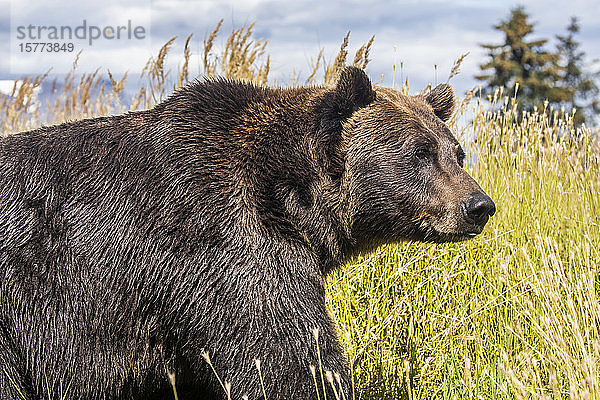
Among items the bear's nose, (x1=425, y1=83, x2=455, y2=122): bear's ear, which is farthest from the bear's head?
(x1=425, y1=83, x2=455, y2=122): bear's ear

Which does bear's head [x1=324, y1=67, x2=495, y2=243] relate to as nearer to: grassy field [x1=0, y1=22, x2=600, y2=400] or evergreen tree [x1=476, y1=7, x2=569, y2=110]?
grassy field [x1=0, y1=22, x2=600, y2=400]

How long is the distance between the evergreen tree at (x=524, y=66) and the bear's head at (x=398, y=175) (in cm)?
4246

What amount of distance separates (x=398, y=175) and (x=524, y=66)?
46.5m

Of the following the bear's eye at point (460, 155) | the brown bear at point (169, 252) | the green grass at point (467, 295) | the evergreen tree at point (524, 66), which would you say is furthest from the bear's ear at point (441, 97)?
the evergreen tree at point (524, 66)

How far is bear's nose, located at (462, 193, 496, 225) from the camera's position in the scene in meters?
3.42

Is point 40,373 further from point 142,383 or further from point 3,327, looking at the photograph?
point 142,383

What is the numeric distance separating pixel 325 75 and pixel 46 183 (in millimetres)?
3743

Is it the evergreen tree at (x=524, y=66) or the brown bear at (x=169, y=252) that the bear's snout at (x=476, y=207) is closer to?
the brown bear at (x=169, y=252)

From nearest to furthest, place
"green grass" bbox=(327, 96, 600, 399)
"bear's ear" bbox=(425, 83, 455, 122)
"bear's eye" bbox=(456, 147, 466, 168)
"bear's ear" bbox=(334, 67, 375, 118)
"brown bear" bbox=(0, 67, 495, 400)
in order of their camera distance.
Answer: "brown bear" bbox=(0, 67, 495, 400) → "bear's ear" bbox=(334, 67, 375, 118) → "bear's eye" bbox=(456, 147, 466, 168) → "bear's ear" bbox=(425, 83, 455, 122) → "green grass" bbox=(327, 96, 600, 399)

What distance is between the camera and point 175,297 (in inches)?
122

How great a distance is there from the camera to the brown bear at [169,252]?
304 cm

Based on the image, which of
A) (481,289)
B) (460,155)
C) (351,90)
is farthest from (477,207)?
(481,289)

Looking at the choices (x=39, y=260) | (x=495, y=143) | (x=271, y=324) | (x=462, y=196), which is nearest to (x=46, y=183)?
(x=39, y=260)

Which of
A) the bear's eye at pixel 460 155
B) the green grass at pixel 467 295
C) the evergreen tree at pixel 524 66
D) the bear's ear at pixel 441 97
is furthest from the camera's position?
the evergreen tree at pixel 524 66
